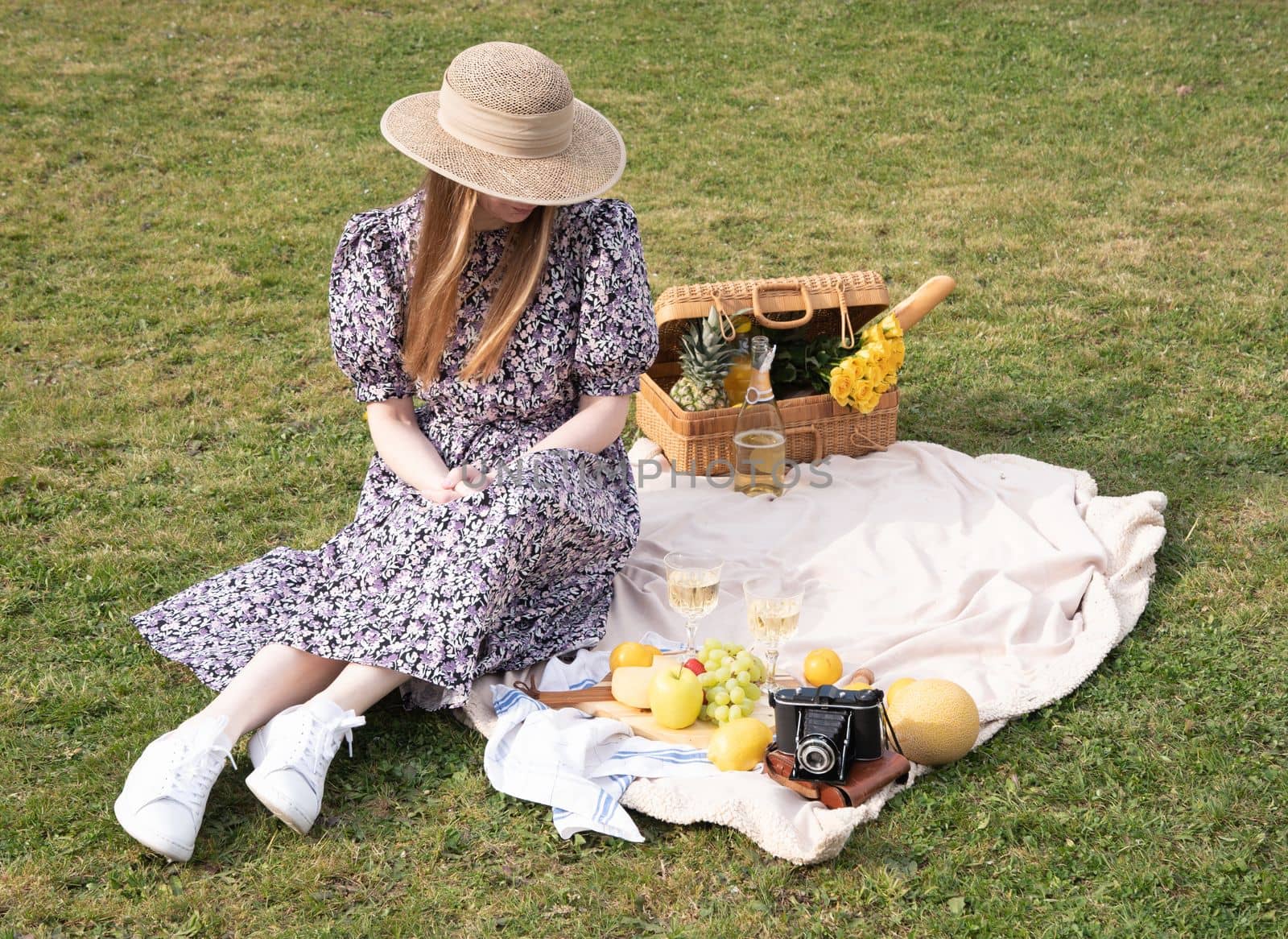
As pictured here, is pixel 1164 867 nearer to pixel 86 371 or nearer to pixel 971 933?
pixel 971 933

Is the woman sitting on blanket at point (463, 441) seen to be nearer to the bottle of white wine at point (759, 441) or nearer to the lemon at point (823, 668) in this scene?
the lemon at point (823, 668)

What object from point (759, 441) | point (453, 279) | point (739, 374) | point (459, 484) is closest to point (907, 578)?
point (759, 441)

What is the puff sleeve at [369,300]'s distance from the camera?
3.72 meters

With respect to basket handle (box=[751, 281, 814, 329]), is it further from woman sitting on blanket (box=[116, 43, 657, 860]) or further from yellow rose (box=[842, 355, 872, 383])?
woman sitting on blanket (box=[116, 43, 657, 860])

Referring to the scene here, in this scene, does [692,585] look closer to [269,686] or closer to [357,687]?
[357,687]

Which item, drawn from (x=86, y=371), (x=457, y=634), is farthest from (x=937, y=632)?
(x=86, y=371)

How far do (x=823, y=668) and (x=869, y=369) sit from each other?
1.64m

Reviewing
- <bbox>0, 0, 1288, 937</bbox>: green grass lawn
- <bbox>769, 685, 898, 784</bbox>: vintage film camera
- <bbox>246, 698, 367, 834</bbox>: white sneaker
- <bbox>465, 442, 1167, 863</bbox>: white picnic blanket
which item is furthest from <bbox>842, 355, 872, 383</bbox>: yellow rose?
<bbox>246, 698, 367, 834</bbox>: white sneaker

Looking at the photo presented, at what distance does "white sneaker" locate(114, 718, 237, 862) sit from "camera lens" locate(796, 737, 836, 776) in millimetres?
1388

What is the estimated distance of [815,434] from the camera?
4.98 m

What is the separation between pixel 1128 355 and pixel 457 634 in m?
3.89

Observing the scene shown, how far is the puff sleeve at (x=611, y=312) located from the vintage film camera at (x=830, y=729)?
1.18 metres

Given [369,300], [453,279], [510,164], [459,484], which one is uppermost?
[510,164]

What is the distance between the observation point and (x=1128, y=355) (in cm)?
587
